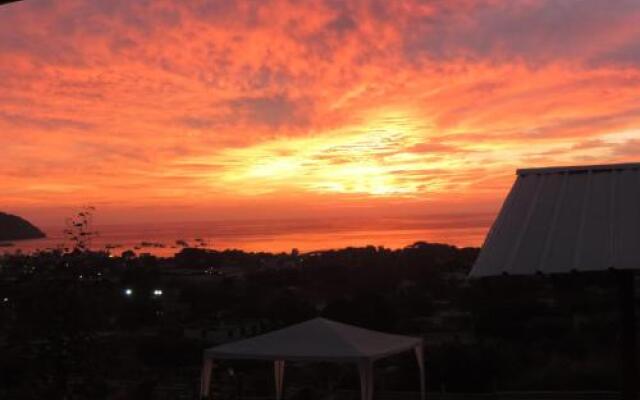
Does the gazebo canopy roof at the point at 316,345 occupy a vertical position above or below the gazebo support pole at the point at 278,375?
above

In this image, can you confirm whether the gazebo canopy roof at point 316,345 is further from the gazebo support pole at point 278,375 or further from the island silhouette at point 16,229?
the island silhouette at point 16,229

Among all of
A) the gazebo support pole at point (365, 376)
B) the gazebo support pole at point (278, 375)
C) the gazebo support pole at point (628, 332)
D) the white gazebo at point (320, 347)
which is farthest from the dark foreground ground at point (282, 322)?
the gazebo support pole at point (365, 376)

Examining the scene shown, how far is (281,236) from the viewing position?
166 ft

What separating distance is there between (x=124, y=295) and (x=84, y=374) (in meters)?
9.23

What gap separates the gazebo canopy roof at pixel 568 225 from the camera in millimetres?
2527

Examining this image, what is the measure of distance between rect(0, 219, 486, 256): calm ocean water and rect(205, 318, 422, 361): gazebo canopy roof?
1.83m

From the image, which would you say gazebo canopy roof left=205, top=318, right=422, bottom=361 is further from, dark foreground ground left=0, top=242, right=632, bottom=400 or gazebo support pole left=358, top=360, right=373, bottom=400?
dark foreground ground left=0, top=242, right=632, bottom=400

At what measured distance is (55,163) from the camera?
52.4 feet

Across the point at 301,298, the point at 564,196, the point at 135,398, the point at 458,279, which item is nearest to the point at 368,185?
the point at 458,279

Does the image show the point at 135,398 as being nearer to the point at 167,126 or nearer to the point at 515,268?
the point at 515,268

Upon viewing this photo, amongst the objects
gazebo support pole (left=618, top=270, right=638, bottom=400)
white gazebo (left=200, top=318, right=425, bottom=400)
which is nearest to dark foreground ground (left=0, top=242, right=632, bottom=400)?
white gazebo (left=200, top=318, right=425, bottom=400)

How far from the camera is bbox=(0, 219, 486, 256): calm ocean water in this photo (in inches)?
707

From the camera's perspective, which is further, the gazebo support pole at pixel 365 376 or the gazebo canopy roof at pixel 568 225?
the gazebo support pole at pixel 365 376

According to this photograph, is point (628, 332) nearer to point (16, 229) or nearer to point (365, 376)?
point (365, 376)
